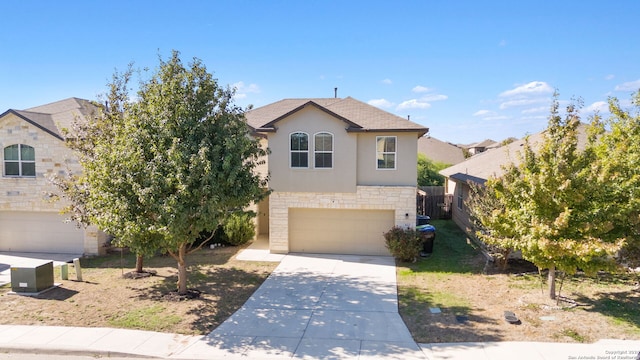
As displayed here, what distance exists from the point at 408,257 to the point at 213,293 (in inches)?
285

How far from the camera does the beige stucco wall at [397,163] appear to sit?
16.3m

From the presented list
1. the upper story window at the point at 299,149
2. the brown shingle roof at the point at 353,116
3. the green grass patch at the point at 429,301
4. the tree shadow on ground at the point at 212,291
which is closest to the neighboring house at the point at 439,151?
the brown shingle roof at the point at 353,116

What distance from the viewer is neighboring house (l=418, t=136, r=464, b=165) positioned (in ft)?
149

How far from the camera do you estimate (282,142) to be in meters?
16.7

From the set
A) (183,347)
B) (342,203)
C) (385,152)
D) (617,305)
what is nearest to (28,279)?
(183,347)

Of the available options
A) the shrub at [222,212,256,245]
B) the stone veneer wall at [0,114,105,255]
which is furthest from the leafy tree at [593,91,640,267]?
the stone veneer wall at [0,114,105,255]

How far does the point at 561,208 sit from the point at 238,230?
493 inches

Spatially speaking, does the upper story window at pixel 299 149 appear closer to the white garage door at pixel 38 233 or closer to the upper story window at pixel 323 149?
the upper story window at pixel 323 149

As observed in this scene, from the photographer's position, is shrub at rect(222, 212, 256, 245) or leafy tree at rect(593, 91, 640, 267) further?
shrub at rect(222, 212, 256, 245)

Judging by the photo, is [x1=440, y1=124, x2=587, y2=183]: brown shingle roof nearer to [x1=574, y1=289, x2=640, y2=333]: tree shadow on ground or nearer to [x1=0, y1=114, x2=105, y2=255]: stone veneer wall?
[x1=574, y1=289, x2=640, y2=333]: tree shadow on ground

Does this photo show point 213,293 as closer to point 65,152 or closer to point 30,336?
point 30,336

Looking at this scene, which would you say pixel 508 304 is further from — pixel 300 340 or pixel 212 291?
pixel 212 291

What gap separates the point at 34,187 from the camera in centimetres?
1727

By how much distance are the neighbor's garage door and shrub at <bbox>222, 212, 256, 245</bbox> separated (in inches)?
85.8
